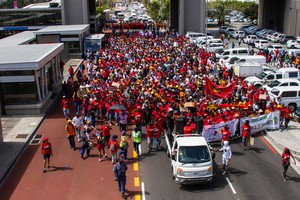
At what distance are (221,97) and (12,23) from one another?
46919 mm

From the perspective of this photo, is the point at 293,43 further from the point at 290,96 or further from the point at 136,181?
the point at 136,181

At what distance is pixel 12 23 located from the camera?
62156 millimetres

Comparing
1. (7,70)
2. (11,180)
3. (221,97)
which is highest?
(7,70)

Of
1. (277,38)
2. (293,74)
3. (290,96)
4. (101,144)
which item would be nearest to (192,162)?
(101,144)

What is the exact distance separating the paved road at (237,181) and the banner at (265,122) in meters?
2.57

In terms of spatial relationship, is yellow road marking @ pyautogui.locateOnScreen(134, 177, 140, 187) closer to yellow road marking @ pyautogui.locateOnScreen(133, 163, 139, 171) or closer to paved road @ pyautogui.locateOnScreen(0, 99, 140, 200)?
paved road @ pyautogui.locateOnScreen(0, 99, 140, 200)

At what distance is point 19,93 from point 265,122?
48.8 ft

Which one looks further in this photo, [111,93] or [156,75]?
[156,75]

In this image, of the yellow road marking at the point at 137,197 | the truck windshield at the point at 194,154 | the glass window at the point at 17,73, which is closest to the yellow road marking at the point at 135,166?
the yellow road marking at the point at 137,197

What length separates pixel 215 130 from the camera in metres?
20.2

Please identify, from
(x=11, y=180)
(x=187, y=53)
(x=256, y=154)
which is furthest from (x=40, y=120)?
(x=187, y=53)

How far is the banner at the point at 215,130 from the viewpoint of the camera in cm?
2011

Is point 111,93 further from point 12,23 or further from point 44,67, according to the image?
point 12,23

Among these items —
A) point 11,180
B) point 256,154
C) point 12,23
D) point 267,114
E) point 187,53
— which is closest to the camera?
point 11,180
